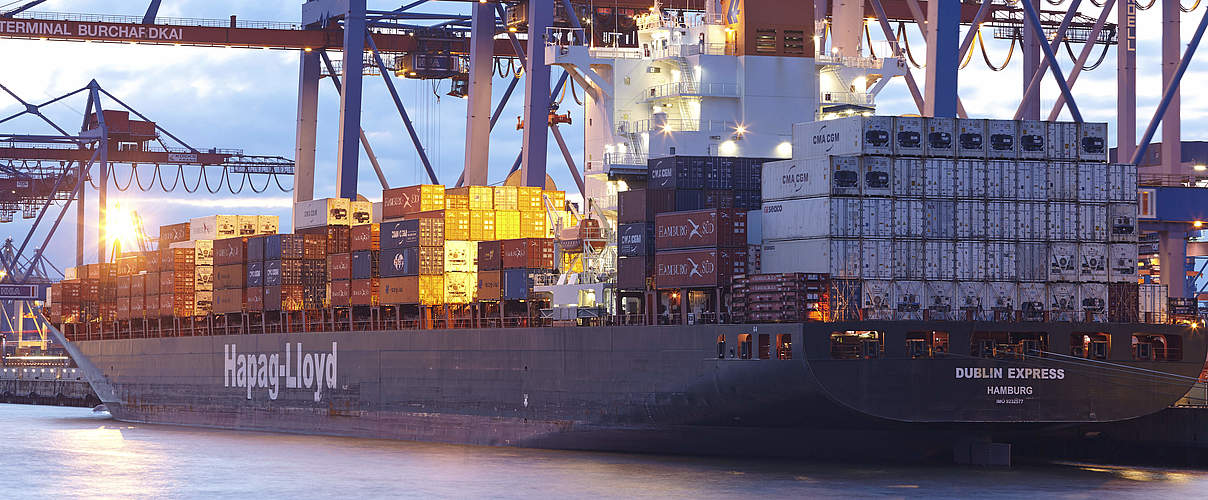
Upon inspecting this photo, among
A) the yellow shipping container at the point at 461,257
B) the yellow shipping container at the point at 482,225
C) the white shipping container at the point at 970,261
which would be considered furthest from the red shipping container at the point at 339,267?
the white shipping container at the point at 970,261

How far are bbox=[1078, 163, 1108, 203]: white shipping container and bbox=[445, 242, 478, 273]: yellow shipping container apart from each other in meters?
16.6

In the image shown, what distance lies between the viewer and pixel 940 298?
32562 mm

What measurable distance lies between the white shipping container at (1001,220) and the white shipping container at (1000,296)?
1021mm

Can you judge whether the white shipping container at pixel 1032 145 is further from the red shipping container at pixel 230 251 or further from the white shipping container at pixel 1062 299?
the red shipping container at pixel 230 251

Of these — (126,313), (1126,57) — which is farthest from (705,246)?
(126,313)

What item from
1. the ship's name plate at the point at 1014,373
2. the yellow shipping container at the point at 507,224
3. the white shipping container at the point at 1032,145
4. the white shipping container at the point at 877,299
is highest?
the white shipping container at the point at 1032,145

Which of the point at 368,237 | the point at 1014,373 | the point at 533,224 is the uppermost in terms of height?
the point at 533,224

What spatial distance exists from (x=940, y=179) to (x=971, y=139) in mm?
1122

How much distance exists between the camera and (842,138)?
33.2 metres

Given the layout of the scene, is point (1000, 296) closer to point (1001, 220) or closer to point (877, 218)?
point (1001, 220)

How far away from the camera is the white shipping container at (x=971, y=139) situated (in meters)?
33.2

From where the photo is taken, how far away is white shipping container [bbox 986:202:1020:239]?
33.1 metres

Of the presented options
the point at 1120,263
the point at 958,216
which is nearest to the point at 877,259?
the point at 958,216

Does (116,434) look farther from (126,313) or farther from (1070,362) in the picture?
(1070,362)
